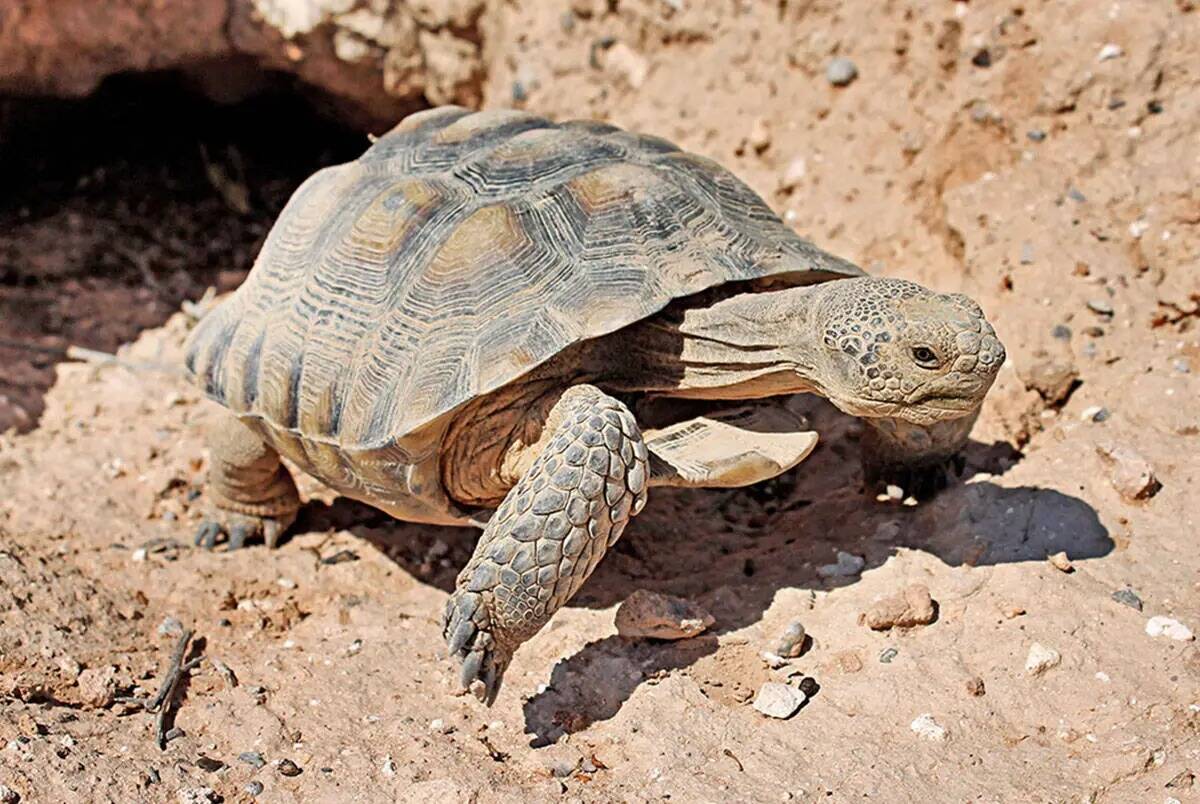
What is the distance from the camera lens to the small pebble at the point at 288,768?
2838 millimetres

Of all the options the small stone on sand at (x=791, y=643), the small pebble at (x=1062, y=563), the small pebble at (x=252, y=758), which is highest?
the small pebble at (x=1062, y=563)

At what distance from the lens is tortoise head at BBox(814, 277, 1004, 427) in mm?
2822

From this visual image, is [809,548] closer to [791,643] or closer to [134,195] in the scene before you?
[791,643]

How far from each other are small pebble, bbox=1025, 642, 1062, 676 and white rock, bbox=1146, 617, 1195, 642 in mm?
259

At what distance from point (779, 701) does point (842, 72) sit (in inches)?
120

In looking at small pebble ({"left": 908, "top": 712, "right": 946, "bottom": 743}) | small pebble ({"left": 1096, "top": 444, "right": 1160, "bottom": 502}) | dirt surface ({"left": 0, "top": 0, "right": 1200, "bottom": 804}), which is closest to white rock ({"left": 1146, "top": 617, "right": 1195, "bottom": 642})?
dirt surface ({"left": 0, "top": 0, "right": 1200, "bottom": 804})

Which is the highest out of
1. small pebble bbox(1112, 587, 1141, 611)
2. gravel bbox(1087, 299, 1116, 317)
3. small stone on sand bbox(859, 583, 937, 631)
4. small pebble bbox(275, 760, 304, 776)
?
gravel bbox(1087, 299, 1116, 317)

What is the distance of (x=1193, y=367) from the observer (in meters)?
3.77

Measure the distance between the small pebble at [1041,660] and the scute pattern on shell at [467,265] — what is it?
1.23m

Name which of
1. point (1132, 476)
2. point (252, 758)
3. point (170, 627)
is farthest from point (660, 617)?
point (170, 627)

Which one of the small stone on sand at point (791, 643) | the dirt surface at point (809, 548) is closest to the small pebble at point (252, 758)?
the dirt surface at point (809, 548)

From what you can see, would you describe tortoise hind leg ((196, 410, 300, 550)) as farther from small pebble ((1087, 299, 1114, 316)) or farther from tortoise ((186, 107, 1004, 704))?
small pebble ((1087, 299, 1114, 316))

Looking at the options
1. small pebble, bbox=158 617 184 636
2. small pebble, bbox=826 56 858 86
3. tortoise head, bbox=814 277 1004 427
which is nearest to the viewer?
tortoise head, bbox=814 277 1004 427

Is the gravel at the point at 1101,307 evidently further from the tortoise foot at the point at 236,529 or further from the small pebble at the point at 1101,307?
the tortoise foot at the point at 236,529
